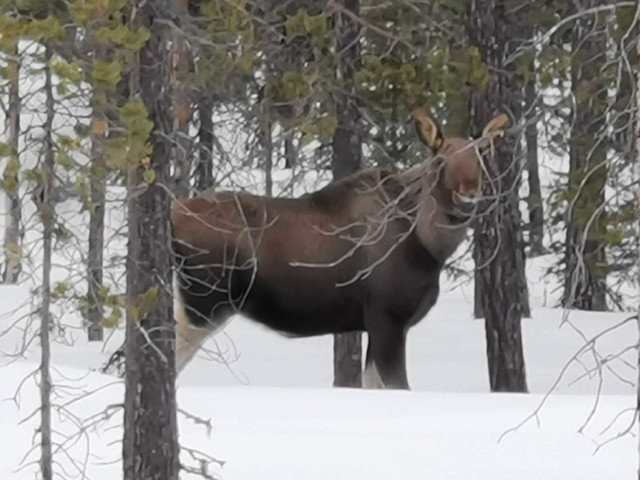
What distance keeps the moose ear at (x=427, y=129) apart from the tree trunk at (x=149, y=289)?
3657 mm

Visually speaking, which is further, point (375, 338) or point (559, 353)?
point (559, 353)

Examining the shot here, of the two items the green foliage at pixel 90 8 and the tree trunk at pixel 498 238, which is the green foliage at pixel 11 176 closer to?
the green foliage at pixel 90 8

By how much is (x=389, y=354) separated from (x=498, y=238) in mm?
1429

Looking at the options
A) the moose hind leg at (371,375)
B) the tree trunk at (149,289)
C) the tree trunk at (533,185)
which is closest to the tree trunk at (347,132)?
the moose hind leg at (371,375)

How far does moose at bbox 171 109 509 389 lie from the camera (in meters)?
10.4

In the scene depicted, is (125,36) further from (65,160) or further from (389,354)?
(389,354)

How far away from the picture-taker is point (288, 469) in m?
6.54

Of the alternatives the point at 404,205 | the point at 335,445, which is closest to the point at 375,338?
the point at 404,205

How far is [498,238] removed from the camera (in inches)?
432

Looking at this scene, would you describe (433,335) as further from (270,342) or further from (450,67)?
(450,67)

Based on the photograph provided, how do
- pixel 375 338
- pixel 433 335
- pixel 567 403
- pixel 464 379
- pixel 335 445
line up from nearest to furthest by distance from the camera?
1. pixel 335 445
2. pixel 567 403
3. pixel 375 338
4. pixel 464 379
5. pixel 433 335

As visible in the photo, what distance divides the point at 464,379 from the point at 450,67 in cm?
363

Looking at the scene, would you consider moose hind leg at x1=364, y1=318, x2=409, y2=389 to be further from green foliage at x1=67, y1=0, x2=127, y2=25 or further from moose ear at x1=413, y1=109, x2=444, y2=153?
green foliage at x1=67, y1=0, x2=127, y2=25

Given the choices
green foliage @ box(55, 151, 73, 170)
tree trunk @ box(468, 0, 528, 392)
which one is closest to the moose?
tree trunk @ box(468, 0, 528, 392)
